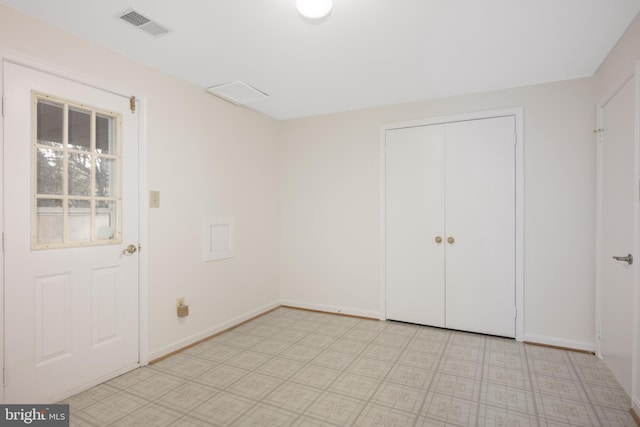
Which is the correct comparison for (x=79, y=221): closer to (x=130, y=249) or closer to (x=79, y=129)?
(x=130, y=249)

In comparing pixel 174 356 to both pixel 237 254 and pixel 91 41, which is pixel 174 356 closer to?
pixel 237 254

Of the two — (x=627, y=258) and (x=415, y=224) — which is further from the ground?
(x=415, y=224)

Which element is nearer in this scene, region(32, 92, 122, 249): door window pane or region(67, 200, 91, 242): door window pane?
region(32, 92, 122, 249): door window pane

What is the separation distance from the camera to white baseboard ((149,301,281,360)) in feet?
9.43

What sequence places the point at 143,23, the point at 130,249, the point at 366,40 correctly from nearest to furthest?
1. the point at 143,23
2. the point at 366,40
3. the point at 130,249

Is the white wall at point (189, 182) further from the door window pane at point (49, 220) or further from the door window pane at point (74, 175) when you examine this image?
the door window pane at point (49, 220)

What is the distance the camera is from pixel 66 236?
89.2 inches

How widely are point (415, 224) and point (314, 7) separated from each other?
98.0 inches

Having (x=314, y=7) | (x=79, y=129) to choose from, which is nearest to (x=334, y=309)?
(x=79, y=129)

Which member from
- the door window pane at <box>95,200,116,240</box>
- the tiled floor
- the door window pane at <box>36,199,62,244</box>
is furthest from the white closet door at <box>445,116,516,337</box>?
the door window pane at <box>36,199,62,244</box>

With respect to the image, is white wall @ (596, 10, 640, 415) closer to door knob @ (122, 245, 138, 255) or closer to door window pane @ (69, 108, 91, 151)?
door knob @ (122, 245, 138, 255)

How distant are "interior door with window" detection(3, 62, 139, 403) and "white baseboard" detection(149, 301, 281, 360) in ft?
0.70

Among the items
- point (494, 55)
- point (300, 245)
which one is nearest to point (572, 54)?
point (494, 55)

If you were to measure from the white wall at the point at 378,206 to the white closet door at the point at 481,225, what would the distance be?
162 millimetres
